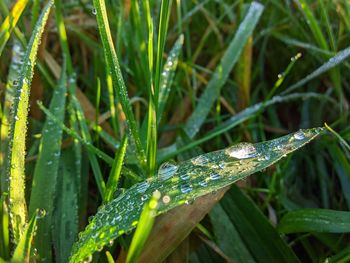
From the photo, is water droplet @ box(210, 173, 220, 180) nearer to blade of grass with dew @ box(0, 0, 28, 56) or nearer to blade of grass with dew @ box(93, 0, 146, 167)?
blade of grass with dew @ box(93, 0, 146, 167)

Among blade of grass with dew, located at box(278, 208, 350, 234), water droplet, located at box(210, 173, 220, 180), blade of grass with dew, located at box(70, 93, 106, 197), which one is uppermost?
blade of grass with dew, located at box(70, 93, 106, 197)

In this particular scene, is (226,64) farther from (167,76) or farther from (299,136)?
(299,136)

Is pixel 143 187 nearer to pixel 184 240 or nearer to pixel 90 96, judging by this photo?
pixel 184 240

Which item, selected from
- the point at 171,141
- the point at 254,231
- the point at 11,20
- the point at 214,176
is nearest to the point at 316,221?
the point at 254,231

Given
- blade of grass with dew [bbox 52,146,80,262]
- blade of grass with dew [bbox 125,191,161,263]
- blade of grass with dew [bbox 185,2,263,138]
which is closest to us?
blade of grass with dew [bbox 125,191,161,263]

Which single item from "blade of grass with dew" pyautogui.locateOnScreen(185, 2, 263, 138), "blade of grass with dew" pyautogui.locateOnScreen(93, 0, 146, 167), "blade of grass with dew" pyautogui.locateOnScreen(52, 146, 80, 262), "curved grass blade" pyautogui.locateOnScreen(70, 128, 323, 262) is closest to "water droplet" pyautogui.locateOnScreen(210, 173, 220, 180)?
"curved grass blade" pyautogui.locateOnScreen(70, 128, 323, 262)

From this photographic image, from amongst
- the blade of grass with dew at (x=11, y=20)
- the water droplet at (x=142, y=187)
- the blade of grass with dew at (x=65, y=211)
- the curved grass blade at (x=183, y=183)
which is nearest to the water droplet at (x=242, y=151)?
the curved grass blade at (x=183, y=183)

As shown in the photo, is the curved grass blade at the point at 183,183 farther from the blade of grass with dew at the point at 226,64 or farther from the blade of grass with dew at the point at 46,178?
the blade of grass with dew at the point at 226,64
